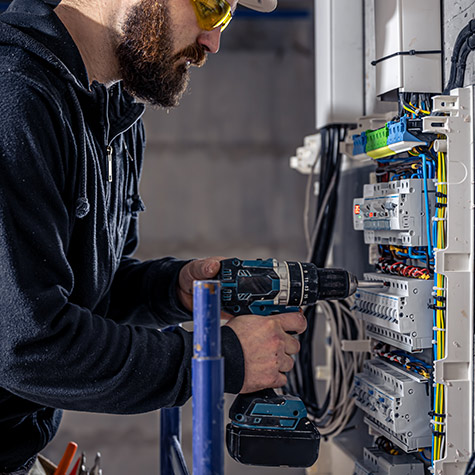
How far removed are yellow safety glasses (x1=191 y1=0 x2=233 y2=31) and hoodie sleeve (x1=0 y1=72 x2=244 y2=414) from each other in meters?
0.41

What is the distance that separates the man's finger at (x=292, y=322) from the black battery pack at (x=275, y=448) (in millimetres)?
203

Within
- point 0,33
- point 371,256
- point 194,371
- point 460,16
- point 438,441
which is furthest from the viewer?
point 371,256

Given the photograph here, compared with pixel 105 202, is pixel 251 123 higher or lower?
higher

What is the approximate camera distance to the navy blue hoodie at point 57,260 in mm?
935

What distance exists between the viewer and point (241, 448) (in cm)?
112

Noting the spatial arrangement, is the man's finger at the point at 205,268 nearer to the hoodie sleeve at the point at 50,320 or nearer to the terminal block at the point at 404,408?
the hoodie sleeve at the point at 50,320

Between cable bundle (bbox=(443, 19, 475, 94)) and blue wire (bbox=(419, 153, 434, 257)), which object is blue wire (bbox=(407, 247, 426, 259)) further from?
cable bundle (bbox=(443, 19, 475, 94))

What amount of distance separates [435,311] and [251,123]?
2405 millimetres

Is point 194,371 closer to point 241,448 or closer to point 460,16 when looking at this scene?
point 241,448

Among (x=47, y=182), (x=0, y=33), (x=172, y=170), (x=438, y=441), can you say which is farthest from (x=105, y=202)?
(x=172, y=170)

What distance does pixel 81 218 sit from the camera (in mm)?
1117

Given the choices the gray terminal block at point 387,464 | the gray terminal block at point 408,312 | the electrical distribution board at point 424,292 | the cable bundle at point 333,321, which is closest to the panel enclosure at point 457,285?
the electrical distribution board at point 424,292

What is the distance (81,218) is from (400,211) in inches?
26.3

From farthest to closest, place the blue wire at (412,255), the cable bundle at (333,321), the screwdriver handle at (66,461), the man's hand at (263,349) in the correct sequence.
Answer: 1. the cable bundle at (333,321)
2. the screwdriver handle at (66,461)
3. the blue wire at (412,255)
4. the man's hand at (263,349)
